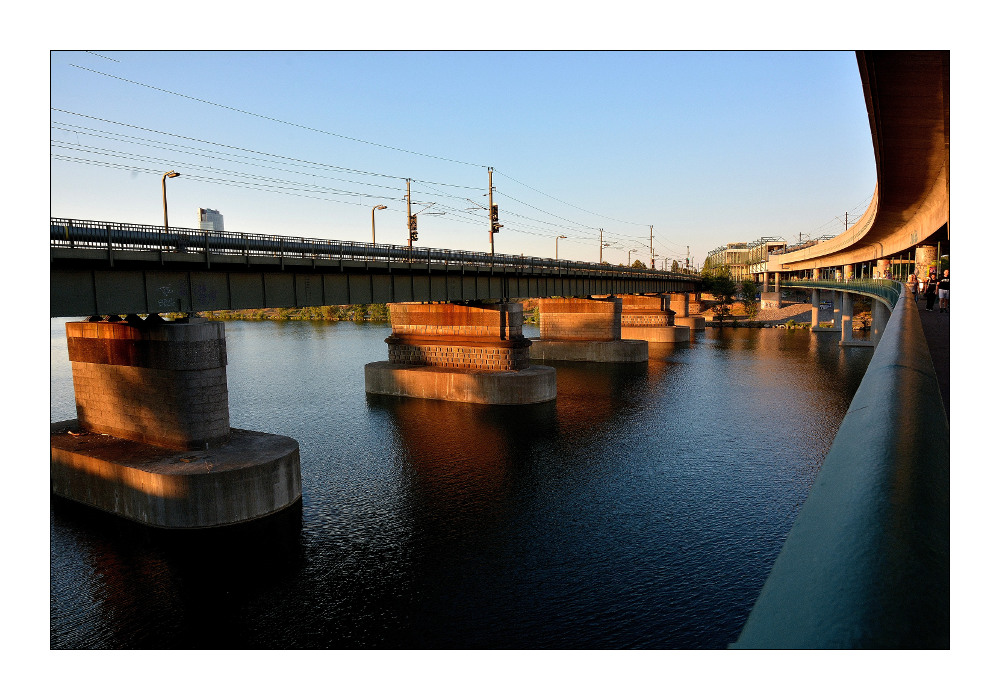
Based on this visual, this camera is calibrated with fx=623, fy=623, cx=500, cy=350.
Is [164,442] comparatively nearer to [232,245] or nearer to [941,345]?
[232,245]

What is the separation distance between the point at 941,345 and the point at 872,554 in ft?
39.8

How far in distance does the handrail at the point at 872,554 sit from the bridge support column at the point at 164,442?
753 inches

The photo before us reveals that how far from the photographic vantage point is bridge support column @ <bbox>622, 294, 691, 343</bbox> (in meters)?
80.2

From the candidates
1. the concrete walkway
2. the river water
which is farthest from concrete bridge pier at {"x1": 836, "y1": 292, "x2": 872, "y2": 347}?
the concrete walkway

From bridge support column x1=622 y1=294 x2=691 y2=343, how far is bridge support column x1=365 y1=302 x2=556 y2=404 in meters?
40.5

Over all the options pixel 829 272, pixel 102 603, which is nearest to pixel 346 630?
pixel 102 603

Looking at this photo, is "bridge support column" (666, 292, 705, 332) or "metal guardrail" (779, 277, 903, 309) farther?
"bridge support column" (666, 292, 705, 332)

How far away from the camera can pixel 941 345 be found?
38.6 feet

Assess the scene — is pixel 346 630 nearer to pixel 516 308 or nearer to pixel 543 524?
pixel 543 524

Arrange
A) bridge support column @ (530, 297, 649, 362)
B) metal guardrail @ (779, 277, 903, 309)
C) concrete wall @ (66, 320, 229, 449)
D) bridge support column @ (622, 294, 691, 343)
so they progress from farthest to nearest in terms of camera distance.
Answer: bridge support column @ (622, 294, 691, 343) → bridge support column @ (530, 297, 649, 362) → metal guardrail @ (779, 277, 903, 309) → concrete wall @ (66, 320, 229, 449)

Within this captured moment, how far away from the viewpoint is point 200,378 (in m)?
20.6

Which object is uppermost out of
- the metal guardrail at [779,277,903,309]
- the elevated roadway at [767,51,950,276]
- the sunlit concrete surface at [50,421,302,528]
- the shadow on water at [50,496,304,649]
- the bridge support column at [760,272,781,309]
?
the elevated roadway at [767,51,950,276]

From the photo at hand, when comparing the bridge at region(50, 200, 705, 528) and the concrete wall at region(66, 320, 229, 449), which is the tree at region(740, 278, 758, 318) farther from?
the concrete wall at region(66, 320, 229, 449)

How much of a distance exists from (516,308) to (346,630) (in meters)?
29.0
